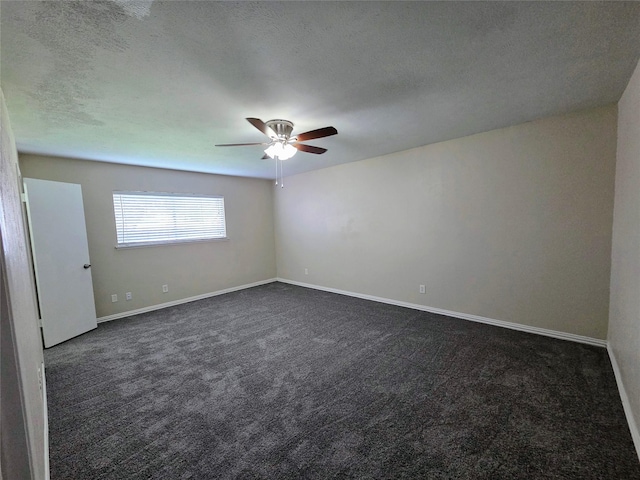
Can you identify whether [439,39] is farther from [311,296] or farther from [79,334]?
[79,334]

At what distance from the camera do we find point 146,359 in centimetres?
277

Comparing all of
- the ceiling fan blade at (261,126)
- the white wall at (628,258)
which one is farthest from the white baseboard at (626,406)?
the ceiling fan blade at (261,126)

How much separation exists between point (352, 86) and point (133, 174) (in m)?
3.94

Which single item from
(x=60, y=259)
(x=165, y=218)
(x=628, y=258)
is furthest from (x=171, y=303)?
(x=628, y=258)

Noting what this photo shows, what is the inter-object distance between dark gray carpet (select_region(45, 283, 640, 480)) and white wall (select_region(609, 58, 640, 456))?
22cm

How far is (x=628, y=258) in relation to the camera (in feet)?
6.56

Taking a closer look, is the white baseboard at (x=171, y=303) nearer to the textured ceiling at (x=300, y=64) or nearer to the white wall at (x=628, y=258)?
the textured ceiling at (x=300, y=64)

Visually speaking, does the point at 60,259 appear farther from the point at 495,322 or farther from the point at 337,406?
the point at 495,322

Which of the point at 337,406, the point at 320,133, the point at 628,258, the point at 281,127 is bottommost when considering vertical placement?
the point at 337,406

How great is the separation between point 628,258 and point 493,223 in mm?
1322

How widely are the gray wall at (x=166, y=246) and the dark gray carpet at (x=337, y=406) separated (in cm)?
102

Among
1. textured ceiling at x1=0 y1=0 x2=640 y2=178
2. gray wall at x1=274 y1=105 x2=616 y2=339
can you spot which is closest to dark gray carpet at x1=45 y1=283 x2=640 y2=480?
gray wall at x1=274 y1=105 x2=616 y2=339

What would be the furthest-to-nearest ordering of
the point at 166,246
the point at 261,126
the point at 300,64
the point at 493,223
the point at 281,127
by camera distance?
the point at 166,246 → the point at 493,223 → the point at 281,127 → the point at 261,126 → the point at 300,64

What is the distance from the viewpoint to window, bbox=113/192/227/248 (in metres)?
4.16
